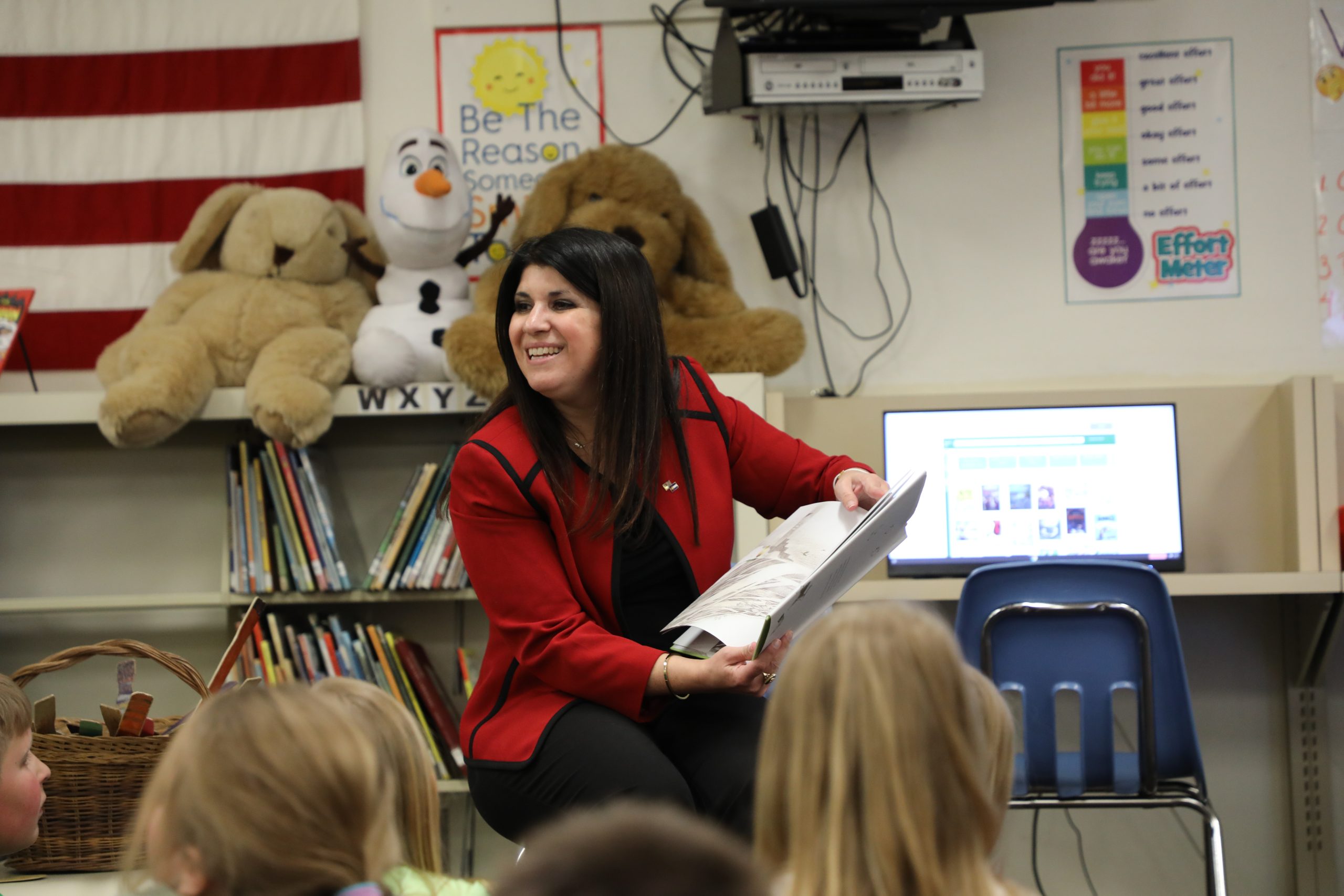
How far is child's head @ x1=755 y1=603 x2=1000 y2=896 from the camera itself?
773 millimetres

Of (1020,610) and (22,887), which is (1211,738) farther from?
(22,887)

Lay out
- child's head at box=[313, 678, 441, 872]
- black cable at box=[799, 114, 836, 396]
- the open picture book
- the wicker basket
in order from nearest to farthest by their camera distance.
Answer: child's head at box=[313, 678, 441, 872] < the open picture book < the wicker basket < black cable at box=[799, 114, 836, 396]

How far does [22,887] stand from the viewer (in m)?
1.62

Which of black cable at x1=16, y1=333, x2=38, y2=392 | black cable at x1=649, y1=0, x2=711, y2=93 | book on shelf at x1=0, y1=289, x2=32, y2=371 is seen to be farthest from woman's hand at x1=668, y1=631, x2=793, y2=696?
black cable at x1=16, y1=333, x2=38, y2=392

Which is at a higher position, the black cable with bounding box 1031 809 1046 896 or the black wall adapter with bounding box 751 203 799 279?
the black wall adapter with bounding box 751 203 799 279

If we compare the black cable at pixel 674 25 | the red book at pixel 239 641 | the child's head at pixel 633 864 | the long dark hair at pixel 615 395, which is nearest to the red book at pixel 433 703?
the red book at pixel 239 641

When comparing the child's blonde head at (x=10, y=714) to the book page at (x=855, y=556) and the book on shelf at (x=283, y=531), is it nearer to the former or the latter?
the book on shelf at (x=283, y=531)

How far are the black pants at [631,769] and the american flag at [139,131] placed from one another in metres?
1.72

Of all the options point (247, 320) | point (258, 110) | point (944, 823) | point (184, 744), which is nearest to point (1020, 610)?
point (944, 823)

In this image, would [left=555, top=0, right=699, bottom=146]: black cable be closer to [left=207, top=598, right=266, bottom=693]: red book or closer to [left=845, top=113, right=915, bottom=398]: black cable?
[left=845, top=113, right=915, bottom=398]: black cable

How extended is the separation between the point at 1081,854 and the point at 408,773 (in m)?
2.03

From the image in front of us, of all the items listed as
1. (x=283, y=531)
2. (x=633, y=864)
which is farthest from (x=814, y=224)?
(x=633, y=864)

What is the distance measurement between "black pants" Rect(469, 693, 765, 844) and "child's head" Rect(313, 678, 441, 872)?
268 mm

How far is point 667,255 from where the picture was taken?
244cm
